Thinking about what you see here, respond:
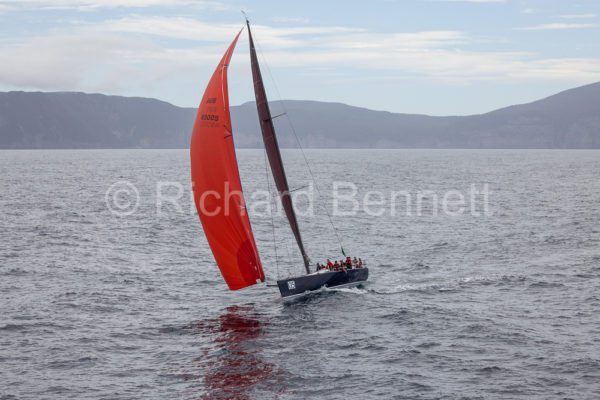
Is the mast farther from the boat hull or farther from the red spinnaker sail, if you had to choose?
the boat hull

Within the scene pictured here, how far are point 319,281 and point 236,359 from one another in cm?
1070

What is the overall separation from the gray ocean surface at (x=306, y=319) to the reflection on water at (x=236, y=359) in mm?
98

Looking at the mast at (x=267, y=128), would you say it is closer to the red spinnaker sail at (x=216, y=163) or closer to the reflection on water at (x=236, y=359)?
the red spinnaker sail at (x=216, y=163)

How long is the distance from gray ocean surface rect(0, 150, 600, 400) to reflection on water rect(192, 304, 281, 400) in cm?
10

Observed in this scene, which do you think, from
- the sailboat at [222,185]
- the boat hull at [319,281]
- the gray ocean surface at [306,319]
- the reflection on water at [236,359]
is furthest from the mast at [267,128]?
the reflection on water at [236,359]

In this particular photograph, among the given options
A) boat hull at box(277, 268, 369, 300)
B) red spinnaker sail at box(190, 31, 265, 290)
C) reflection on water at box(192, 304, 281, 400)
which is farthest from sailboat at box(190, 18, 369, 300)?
boat hull at box(277, 268, 369, 300)

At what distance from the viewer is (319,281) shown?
39.0 metres

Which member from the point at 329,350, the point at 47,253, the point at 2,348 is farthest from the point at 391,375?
the point at 47,253

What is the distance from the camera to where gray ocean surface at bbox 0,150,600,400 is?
1051 inches

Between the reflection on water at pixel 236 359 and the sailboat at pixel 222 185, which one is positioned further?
the sailboat at pixel 222 185

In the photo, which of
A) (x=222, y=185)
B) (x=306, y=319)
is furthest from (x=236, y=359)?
(x=222, y=185)

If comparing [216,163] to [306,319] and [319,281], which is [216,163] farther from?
[319,281]

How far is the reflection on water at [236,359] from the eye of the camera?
26094 millimetres

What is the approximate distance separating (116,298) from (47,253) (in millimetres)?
15867
